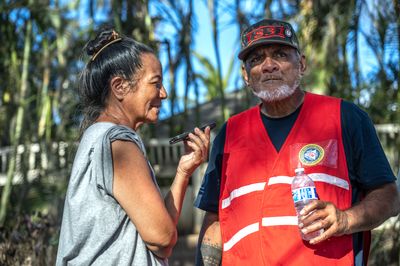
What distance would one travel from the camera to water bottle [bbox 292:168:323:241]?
2947mm

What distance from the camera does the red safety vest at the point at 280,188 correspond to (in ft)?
10.4

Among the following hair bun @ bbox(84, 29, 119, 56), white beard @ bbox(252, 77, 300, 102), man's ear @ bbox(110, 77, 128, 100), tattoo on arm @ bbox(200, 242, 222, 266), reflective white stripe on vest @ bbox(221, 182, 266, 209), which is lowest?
tattoo on arm @ bbox(200, 242, 222, 266)

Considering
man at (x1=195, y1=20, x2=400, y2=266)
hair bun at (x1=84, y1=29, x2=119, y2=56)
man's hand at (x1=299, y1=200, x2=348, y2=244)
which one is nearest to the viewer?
A: man's hand at (x1=299, y1=200, x2=348, y2=244)

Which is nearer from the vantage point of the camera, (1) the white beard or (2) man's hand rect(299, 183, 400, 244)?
(2) man's hand rect(299, 183, 400, 244)

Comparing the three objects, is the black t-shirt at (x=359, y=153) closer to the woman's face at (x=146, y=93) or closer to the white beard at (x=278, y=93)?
the white beard at (x=278, y=93)

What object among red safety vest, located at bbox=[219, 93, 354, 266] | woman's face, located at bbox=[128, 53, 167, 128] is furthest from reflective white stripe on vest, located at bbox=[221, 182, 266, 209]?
woman's face, located at bbox=[128, 53, 167, 128]

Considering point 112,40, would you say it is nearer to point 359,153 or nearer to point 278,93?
point 278,93

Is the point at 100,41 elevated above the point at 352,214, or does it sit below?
above

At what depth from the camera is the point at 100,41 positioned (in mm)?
3014

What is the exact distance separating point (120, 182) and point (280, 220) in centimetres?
84

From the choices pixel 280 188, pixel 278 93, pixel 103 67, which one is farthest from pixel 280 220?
pixel 103 67

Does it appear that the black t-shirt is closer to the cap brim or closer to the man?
the man

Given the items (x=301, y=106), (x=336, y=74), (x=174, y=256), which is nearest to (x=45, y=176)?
(x=174, y=256)

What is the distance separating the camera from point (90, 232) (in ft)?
8.92
